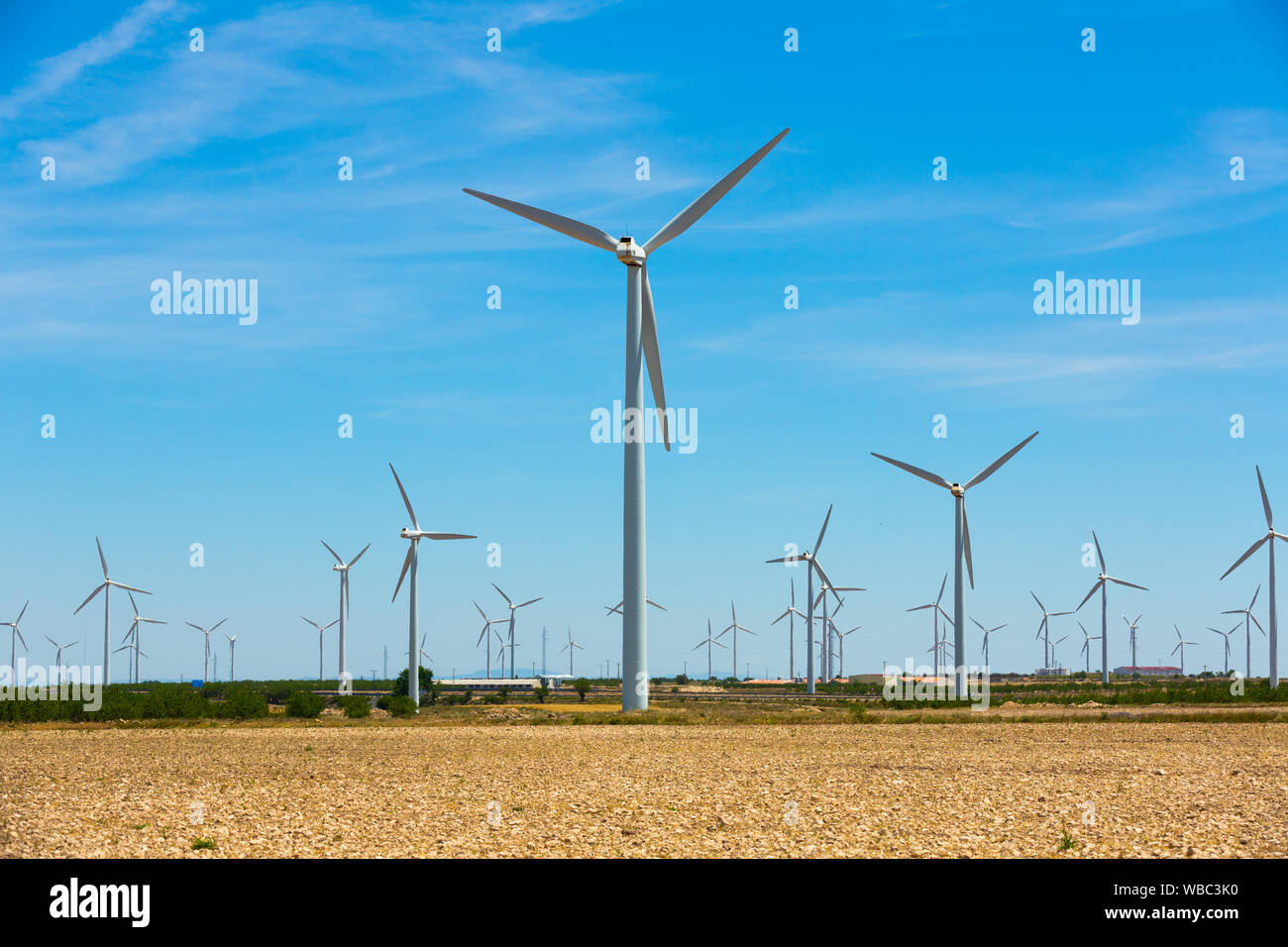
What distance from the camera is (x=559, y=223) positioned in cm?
6194

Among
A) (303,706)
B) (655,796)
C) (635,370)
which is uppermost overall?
(635,370)

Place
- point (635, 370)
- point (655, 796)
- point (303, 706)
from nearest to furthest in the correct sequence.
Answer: point (655, 796)
point (635, 370)
point (303, 706)

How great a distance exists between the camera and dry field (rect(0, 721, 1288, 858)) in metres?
19.0

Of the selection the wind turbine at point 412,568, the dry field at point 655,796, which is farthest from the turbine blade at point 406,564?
the dry field at point 655,796

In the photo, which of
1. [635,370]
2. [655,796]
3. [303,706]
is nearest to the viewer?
[655,796]

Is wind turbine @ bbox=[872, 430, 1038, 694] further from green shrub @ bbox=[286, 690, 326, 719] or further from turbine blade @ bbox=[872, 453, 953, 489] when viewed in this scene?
green shrub @ bbox=[286, 690, 326, 719]

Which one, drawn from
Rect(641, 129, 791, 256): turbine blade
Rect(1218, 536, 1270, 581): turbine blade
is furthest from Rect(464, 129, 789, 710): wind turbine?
Rect(1218, 536, 1270, 581): turbine blade

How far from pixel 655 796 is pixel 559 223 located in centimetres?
4185

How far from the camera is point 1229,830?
20.1 metres

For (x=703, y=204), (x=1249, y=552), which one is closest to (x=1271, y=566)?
(x=1249, y=552)

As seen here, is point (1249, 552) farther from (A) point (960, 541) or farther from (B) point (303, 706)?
(B) point (303, 706)

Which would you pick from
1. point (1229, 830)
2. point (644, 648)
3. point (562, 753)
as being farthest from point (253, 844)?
point (644, 648)

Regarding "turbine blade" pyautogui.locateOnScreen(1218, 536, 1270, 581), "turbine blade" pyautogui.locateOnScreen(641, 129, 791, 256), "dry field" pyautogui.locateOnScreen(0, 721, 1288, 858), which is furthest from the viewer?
"turbine blade" pyautogui.locateOnScreen(1218, 536, 1270, 581)
